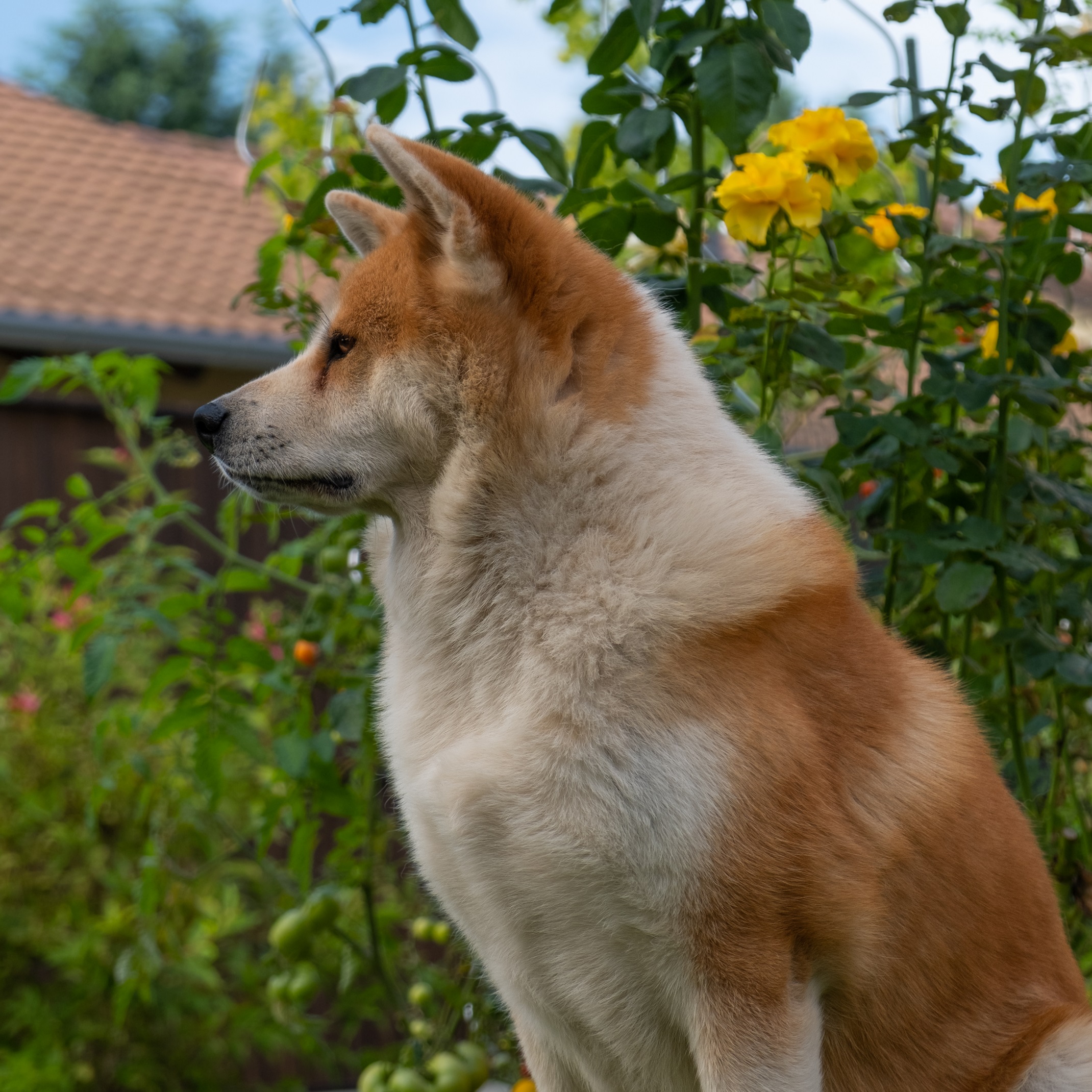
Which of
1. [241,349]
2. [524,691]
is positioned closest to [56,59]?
[241,349]

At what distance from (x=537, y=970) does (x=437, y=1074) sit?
962 mm

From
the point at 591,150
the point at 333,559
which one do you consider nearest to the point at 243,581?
the point at 333,559

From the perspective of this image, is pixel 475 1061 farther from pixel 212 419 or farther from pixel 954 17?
pixel 954 17

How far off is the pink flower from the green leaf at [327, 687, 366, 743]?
1.96 m

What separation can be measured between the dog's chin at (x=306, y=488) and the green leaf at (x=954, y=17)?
4.62 ft

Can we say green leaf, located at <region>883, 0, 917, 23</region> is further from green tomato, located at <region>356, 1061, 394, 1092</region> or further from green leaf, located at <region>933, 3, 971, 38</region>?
green tomato, located at <region>356, 1061, 394, 1092</region>

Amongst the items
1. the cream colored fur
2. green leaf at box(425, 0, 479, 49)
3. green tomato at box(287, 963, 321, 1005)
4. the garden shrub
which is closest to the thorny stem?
the garden shrub

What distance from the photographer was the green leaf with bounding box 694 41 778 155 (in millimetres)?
2123

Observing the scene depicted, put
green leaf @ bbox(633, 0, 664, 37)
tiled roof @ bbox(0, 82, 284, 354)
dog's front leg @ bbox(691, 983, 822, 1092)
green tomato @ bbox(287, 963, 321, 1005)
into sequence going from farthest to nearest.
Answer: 1. tiled roof @ bbox(0, 82, 284, 354)
2. green tomato @ bbox(287, 963, 321, 1005)
3. green leaf @ bbox(633, 0, 664, 37)
4. dog's front leg @ bbox(691, 983, 822, 1092)

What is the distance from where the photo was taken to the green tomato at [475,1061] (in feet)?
7.86

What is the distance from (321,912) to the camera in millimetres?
2479

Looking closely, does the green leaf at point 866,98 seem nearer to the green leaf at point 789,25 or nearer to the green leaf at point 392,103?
the green leaf at point 789,25

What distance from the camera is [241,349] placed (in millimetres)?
5945

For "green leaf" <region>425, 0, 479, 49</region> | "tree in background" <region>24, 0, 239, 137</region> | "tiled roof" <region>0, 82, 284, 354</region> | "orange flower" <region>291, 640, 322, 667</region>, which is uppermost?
"green leaf" <region>425, 0, 479, 49</region>
